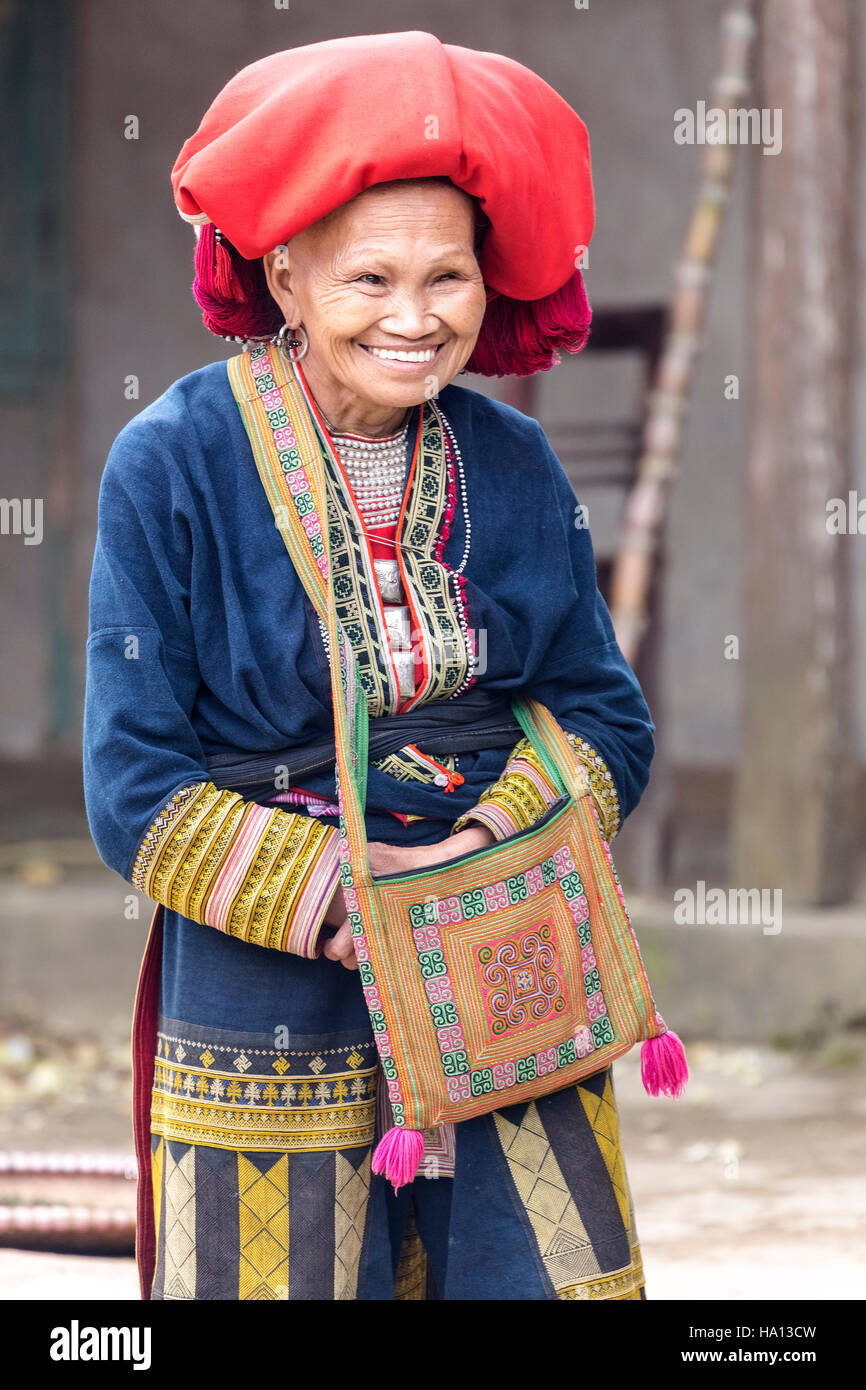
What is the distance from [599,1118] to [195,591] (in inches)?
30.3

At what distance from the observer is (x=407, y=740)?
193 centimetres

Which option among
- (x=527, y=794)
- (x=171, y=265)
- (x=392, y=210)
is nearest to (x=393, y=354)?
(x=392, y=210)

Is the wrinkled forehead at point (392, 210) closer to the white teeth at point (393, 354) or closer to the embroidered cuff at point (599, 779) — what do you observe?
the white teeth at point (393, 354)

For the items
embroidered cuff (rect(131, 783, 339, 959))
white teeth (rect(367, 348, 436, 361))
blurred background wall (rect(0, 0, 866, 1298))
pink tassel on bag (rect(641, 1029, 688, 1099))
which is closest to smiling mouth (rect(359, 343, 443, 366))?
white teeth (rect(367, 348, 436, 361))

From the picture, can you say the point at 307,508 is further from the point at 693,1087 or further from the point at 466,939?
the point at 693,1087

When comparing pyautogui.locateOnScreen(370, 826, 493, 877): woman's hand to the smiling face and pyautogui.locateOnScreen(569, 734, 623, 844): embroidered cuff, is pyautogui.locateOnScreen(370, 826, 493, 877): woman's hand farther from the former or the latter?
the smiling face

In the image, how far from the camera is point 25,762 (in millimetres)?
7371

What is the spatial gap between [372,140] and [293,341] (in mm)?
296

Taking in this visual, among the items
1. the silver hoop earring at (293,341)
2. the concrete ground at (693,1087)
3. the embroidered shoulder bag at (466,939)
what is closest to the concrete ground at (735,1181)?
the concrete ground at (693,1087)

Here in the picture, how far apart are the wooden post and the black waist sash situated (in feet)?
11.1

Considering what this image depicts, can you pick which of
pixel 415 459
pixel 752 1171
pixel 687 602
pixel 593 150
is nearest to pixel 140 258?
pixel 593 150

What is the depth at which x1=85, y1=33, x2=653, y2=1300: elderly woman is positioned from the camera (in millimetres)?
1791

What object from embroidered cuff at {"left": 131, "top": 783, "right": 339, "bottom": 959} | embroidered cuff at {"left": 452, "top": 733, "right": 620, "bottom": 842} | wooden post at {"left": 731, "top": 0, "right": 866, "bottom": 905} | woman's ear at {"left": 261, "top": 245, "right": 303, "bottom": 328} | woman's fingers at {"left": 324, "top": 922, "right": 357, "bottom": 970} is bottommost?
woman's fingers at {"left": 324, "top": 922, "right": 357, "bottom": 970}

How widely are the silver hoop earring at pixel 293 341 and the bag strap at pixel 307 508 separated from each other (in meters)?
0.01
